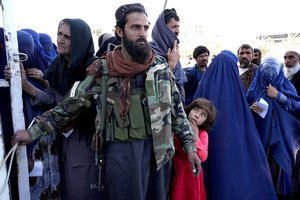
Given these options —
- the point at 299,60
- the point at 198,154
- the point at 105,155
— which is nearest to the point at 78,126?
the point at 105,155

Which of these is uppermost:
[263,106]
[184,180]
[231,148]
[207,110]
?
[207,110]

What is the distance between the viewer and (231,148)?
2629 millimetres

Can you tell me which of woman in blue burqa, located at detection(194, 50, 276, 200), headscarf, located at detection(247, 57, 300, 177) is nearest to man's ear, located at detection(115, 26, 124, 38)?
woman in blue burqa, located at detection(194, 50, 276, 200)

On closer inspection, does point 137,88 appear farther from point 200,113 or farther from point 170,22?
point 170,22

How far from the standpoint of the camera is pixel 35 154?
2148mm

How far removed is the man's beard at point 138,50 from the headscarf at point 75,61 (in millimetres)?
317

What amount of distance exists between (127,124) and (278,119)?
204 cm

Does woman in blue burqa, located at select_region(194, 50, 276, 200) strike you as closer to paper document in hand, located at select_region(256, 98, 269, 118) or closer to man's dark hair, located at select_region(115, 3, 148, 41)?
paper document in hand, located at select_region(256, 98, 269, 118)

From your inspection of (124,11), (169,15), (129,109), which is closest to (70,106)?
(129,109)

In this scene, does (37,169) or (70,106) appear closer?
(70,106)

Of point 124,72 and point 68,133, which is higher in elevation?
point 124,72

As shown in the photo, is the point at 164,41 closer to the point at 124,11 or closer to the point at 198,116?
the point at 198,116

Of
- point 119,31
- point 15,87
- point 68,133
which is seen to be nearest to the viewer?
point 15,87

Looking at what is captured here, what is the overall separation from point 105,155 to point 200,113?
2.74 feet
